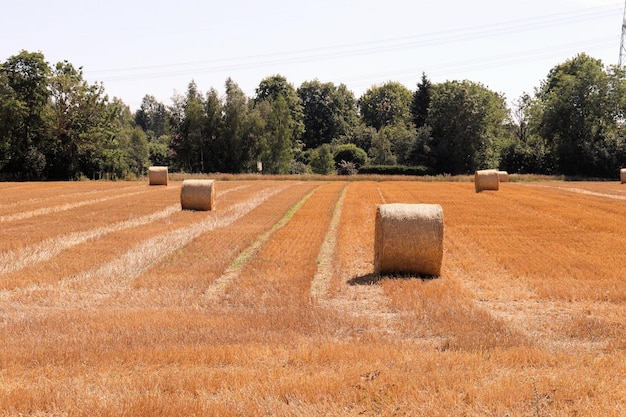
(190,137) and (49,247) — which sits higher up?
(190,137)

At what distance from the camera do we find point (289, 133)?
3602 inches

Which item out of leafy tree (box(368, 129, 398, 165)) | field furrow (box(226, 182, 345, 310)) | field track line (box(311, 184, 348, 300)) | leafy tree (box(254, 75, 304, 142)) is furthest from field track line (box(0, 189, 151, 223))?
leafy tree (box(254, 75, 304, 142))

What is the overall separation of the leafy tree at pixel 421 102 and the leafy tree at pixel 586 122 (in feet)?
68.3

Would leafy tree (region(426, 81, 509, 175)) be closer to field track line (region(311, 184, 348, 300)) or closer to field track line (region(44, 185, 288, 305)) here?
field track line (region(311, 184, 348, 300))

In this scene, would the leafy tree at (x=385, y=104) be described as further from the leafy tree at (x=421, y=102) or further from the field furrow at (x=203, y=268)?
the field furrow at (x=203, y=268)

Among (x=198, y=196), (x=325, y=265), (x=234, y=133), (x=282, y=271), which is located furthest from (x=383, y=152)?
(x=282, y=271)

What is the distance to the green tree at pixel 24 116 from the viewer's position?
6325 centimetres

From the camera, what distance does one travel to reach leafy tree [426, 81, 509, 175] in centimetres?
8294

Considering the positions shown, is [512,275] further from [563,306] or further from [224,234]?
[224,234]

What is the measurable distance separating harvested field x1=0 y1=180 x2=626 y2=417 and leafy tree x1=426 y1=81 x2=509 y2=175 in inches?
2556

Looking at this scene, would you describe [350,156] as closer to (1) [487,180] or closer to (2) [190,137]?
(2) [190,137]

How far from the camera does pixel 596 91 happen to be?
2940 inches

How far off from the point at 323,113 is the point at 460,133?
48.7m

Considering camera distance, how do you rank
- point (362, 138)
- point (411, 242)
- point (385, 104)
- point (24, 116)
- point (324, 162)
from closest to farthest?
point (411, 242) < point (24, 116) < point (324, 162) < point (362, 138) < point (385, 104)
